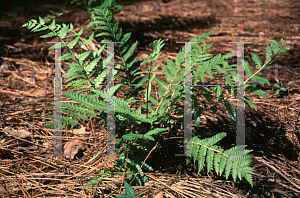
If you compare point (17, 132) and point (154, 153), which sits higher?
point (17, 132)

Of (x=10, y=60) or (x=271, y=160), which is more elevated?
(x=10, y=60)

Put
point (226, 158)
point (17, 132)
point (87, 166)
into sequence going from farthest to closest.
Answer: point (17, 132)
point (87, 166)
point (226, 158)

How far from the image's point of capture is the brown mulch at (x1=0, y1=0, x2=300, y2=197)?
1521 millimetres

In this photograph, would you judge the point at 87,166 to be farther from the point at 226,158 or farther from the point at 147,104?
the point at 226,158

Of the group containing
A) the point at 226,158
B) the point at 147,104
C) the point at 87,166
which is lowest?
the point at 87,166

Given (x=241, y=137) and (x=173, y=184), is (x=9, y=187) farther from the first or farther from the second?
(x=241, y=137)

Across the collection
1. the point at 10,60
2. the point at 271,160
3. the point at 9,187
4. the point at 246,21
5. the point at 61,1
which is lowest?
the point at 9,187

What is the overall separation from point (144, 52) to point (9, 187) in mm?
1908

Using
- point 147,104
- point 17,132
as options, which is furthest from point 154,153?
point 17,132

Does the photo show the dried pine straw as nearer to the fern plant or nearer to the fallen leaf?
the fallen leaf

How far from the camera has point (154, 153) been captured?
1.72 metres

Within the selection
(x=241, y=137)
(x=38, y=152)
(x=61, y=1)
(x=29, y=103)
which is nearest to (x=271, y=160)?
(x=241, y=137)

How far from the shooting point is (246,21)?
367 centimetres

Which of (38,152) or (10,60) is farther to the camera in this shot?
(10,60)
